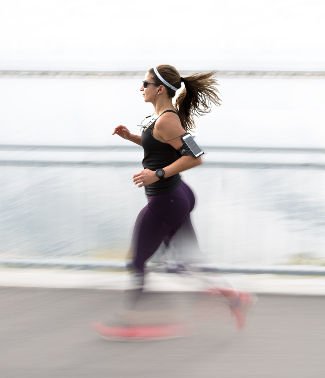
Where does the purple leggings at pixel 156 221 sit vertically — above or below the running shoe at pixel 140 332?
above

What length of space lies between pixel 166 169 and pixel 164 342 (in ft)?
3.22

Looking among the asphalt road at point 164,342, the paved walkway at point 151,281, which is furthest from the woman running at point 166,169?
the paved walkway at point 151,281

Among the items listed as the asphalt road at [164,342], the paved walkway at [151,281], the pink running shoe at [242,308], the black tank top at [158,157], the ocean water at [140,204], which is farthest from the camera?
the ocean water at [140,204]

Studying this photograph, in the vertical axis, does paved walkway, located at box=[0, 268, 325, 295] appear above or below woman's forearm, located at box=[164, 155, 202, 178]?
below

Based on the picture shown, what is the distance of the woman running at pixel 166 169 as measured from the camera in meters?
2.54

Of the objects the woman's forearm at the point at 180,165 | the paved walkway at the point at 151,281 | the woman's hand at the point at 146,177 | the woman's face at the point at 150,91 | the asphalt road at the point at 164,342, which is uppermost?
the woman's face at the point at 150,91

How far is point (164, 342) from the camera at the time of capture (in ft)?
9.08

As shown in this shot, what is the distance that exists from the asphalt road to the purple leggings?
50cm

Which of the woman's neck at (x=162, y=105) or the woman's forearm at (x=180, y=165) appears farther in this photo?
the woman's neck at (x=162, y=105)

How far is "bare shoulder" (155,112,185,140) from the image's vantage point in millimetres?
2527

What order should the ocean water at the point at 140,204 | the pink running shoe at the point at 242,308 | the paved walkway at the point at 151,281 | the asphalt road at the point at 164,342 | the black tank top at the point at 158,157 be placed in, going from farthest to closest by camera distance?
1. the ocean water at the point at 140,204
2. the paved walkway at the point at 151,281
3. the pink running shoe at the point at 242,308
4. the black tank top at the point at 158,157
5. the asphalt road at the point at 164,342

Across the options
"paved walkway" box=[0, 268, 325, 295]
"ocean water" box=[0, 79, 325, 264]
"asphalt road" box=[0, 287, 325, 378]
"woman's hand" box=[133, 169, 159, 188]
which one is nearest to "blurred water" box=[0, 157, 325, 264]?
"ocean water" box=[0, 79, 325, 264]

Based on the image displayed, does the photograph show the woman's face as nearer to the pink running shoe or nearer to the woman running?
the woman running

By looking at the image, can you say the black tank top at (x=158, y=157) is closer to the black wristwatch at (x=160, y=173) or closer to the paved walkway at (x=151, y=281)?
the black wristwatch at (x=160, y=173)
